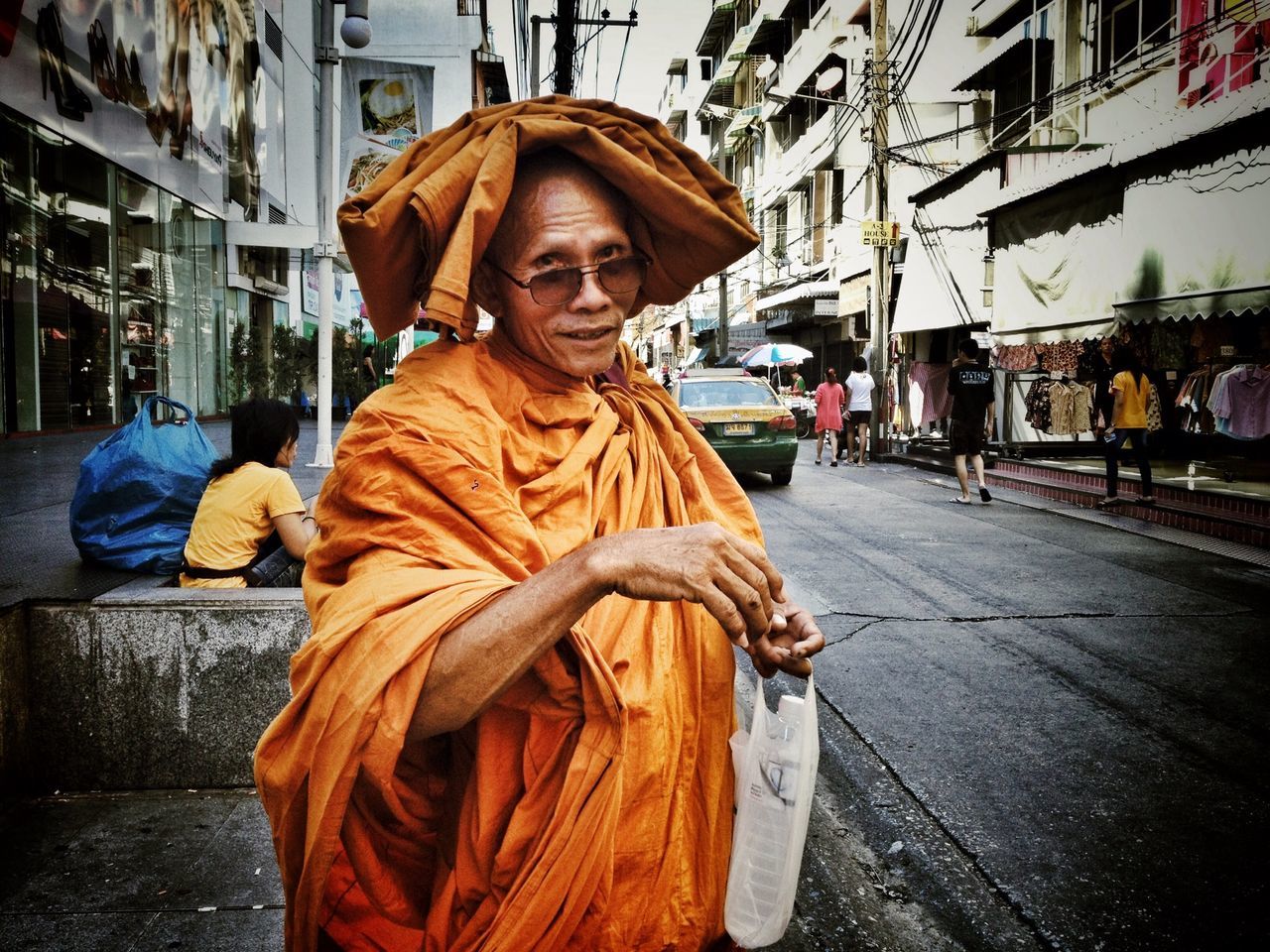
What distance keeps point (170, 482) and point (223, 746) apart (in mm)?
1329

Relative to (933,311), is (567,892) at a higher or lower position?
lower

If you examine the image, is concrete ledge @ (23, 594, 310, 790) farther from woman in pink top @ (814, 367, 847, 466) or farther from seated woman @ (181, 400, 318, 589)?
woman in pink top @ (814, 367, 847, 466)

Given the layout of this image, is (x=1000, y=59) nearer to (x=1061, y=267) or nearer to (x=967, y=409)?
(x=1061, y=267)

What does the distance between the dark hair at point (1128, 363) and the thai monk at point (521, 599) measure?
406 inches

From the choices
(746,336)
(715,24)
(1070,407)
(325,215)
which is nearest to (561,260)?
(325,215)

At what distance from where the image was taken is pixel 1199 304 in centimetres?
933

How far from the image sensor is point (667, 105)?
68.8 meters

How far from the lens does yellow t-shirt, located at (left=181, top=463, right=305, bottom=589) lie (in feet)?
12.6

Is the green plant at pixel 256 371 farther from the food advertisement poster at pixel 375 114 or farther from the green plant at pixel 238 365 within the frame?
the food advertisement poster at pixel 375 114

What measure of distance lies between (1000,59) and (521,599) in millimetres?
20309

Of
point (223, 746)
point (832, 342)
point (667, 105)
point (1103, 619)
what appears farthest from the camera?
point (667, 105)

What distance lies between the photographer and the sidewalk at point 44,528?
351 cm

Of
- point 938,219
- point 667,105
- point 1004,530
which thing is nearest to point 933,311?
point 938,219

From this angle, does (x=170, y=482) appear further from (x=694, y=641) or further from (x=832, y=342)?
(x=832, y=342)
